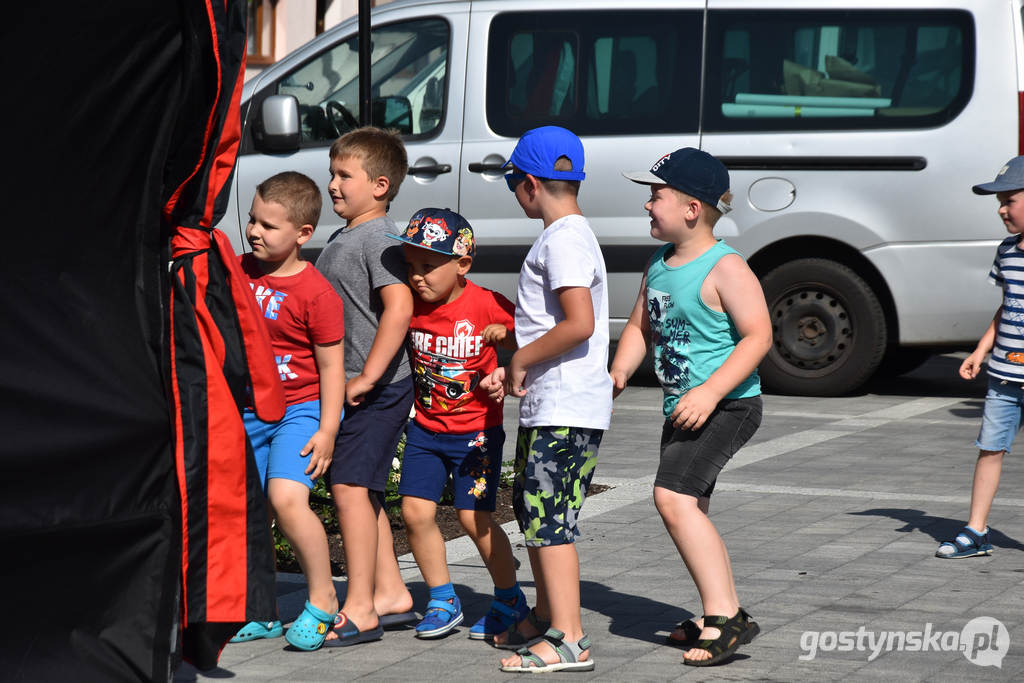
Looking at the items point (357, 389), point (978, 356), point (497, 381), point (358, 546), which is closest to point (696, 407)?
point (497, 381)

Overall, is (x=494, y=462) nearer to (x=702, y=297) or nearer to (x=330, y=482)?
(x=330, y=482)

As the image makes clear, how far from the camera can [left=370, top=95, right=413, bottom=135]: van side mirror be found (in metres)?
10.5

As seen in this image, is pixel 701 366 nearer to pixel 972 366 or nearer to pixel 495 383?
pixel 495 383

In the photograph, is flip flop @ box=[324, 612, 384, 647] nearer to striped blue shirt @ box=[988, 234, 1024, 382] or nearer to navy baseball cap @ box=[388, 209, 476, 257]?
navy baseball cap @ box=[388, 209, 476, 257]

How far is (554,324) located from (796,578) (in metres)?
1.57

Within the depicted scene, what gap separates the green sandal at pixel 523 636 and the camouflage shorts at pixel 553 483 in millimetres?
336

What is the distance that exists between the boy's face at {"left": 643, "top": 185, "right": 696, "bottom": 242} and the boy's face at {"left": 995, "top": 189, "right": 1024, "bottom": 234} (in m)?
1.86

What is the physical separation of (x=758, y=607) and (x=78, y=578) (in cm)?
252

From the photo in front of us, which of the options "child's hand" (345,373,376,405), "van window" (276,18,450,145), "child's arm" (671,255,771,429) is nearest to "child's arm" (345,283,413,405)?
"child's hand" (345,373,376,405)

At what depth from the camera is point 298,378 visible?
4641mm

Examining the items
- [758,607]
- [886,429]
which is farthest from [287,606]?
[886,429]

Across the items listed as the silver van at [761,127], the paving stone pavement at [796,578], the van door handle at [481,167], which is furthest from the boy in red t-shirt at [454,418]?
the van door handle at [481,167]

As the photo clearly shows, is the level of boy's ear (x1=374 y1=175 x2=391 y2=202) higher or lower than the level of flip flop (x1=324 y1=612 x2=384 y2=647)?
higher

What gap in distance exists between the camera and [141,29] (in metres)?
3.25
